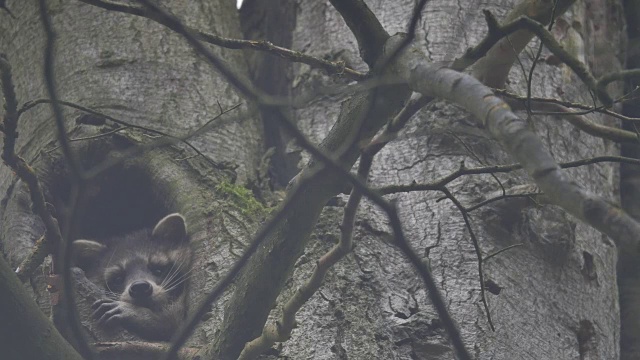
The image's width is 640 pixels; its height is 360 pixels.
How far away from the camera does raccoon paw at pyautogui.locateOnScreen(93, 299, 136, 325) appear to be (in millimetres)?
4488

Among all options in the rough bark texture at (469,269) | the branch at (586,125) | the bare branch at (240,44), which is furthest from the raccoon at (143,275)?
the branch at (586,125)

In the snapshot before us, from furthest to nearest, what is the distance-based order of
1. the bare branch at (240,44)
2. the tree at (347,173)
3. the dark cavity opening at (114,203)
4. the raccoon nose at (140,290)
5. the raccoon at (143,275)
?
1. the raccoon nose at (140,290)
2. the raccoon at (143,275)
3. the dark cavity opening at (114,203)
4. the bare branch at (240,44)
5. the tree at (347,173)

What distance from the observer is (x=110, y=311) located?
14.8 feet

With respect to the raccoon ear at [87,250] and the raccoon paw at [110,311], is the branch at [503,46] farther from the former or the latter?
the raccoon ear at [87,250]

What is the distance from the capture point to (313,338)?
3.19 m

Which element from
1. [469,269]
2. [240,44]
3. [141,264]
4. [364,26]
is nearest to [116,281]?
[141,264]

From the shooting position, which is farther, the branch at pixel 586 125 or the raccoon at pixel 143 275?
the raccoon at pixel 143 275

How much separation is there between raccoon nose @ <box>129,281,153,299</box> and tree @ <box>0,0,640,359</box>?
13.1 inches

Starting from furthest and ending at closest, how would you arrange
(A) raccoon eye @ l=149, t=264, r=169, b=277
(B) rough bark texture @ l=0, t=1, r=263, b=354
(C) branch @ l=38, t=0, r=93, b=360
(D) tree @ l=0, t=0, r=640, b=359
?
1. (A) raccoon eye @ l=149, t=264, r=169, b=277
2. (B) rough bark texture @ l=0, t=1, r=263, b=354
3. (D) tree @ l=0, t=0, r=640, b=359
4. (C) branch @ l=38, t=0, r=93, b=360

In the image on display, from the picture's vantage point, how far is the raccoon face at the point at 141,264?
5203mm

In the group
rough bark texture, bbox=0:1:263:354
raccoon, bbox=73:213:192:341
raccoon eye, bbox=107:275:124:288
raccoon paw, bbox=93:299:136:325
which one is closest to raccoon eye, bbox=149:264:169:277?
raccoon, bbox=73:213:192:341

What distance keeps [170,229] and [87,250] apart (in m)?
0.60

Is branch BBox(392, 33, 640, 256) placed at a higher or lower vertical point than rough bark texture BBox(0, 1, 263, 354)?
lower

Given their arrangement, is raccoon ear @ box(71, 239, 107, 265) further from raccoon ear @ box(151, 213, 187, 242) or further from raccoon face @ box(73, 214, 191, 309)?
raccoon ear @ box(151, 213, 187, 242)
